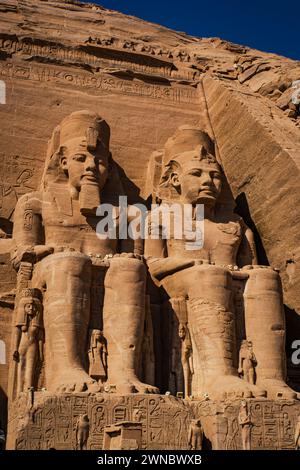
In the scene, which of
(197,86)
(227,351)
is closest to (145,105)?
(197,86)

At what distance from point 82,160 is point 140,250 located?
115 cm

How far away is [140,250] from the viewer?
838cm

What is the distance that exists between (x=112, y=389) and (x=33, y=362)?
91cm

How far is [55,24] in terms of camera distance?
11789 mm

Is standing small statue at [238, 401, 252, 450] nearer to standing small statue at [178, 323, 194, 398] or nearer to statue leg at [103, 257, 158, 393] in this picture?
standing small statue at [178, 323, 194, 398]

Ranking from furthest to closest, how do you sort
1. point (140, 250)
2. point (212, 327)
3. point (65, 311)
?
point (140, 250) → point (212, 327) → point (65, 311)

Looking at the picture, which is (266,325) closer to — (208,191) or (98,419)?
(208,191)

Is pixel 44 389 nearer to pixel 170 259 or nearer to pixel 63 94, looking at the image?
pixel 170 259

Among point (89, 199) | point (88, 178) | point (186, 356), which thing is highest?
point (88, 178)

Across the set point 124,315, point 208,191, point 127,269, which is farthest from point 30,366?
point 208,191

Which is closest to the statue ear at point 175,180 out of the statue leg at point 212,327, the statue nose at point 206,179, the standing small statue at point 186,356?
the statue nose at point 206,179

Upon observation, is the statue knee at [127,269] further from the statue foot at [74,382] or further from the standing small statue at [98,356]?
the statue foot at [74,382]

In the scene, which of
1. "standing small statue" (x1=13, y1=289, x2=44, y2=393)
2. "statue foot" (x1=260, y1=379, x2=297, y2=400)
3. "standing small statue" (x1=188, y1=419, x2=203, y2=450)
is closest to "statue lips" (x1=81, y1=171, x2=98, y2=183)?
"standing small statue" (x1=13, y1=289, x2=44, y2=393)

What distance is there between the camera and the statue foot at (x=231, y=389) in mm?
6781
